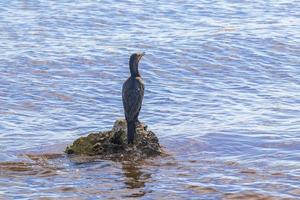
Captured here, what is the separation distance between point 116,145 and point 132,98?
2.06 feet

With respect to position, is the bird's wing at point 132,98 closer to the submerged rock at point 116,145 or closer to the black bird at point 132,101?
the black bird at point 132,101

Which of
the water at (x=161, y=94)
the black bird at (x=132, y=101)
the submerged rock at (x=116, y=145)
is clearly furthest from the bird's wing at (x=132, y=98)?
the water at (x=161, y=94)

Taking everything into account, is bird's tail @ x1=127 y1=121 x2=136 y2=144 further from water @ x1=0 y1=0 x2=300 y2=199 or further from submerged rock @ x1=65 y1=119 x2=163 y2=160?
water @ x1=0 y1=0 x2=300 y2=199

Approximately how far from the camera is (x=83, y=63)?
16938mm

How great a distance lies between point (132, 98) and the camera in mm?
10391

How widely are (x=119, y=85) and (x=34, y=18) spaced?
22.7 feet

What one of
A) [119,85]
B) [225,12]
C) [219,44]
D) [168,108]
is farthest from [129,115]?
[225,12]

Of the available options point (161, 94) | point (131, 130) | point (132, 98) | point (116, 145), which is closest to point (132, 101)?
point (132, 98)

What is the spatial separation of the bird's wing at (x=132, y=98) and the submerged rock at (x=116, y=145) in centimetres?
23

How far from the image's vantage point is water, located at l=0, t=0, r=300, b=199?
377 inches

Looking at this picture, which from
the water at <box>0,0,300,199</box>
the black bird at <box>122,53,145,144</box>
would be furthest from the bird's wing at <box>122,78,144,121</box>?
the water at <box>0,0,300,199</box>

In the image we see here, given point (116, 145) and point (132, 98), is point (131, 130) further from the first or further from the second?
point (132, 98)

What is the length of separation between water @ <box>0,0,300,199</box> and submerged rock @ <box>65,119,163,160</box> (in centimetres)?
18

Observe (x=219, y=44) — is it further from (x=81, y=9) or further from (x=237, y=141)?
(x=237, y=141)
